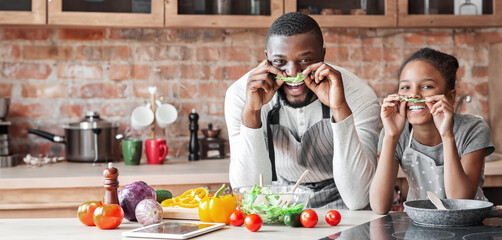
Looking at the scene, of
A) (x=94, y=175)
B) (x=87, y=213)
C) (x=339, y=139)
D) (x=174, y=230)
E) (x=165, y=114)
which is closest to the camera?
(x=174, y=230)

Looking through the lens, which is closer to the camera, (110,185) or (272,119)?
(110,185)

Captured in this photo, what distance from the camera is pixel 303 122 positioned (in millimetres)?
2066

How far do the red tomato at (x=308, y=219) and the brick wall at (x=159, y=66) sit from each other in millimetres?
1998

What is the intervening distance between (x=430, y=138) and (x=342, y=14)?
127 cm

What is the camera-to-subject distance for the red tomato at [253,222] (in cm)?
142

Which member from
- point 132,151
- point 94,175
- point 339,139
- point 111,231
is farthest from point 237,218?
point 132,151

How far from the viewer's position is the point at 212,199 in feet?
5.07

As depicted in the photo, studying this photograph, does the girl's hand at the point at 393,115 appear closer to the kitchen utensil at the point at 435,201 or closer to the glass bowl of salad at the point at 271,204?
the kitchen utensil at the point at 435,201

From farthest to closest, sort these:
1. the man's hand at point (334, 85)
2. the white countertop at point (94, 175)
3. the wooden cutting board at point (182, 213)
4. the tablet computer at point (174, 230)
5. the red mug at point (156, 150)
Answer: the red mug at point (156, 150) < the white countertop at point (94, 175) < the man's hand at point (334, 85) < the wooden cutting board at point (182, 213) < the tablet computer at point (174, 230)

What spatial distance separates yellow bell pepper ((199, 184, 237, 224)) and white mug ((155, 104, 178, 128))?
1782 millimetres

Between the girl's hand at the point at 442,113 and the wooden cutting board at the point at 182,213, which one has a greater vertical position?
the girl's hand at the point at 442,113

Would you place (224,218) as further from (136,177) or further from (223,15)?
(223,15)

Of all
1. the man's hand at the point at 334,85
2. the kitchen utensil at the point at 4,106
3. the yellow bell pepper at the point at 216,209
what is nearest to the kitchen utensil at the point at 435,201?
the man's hand at the point at 334,85

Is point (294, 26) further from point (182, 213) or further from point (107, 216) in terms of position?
point (107, 216)
